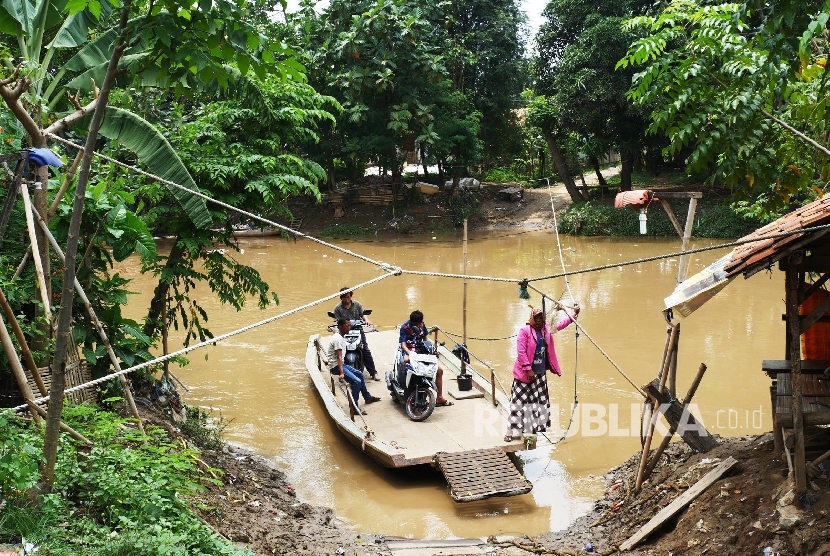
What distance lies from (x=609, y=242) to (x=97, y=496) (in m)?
22.1

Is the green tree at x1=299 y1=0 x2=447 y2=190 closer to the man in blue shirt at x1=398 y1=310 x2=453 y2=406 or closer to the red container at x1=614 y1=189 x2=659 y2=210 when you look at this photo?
the man in blue shirt at x1=398 y1=310 x2=453 y2=406

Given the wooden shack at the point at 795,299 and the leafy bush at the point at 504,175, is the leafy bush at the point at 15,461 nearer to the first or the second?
the wooden shack at the point at 795,299

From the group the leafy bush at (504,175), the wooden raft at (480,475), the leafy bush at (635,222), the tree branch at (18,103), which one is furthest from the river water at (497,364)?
the leafy bush at (504,175)

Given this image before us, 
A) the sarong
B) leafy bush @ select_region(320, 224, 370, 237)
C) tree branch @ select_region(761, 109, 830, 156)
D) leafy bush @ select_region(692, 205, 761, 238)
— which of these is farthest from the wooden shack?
leafy bush @ select_region(320, 224, 370, 237)

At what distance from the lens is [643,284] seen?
1942 centimetres

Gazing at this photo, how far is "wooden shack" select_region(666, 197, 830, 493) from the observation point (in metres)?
5.08

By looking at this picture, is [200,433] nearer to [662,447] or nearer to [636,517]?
[636,517]

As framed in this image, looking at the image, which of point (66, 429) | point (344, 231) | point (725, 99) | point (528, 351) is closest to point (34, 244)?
point (66, 429)

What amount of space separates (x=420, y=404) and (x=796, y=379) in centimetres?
453

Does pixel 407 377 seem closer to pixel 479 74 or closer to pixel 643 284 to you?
pixel 643 284

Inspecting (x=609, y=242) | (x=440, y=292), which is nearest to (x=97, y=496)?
(x=440, y=292)

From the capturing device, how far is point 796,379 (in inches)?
203

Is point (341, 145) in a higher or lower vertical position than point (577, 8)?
lower

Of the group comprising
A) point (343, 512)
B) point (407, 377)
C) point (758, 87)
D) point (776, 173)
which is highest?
point (758, 87)
